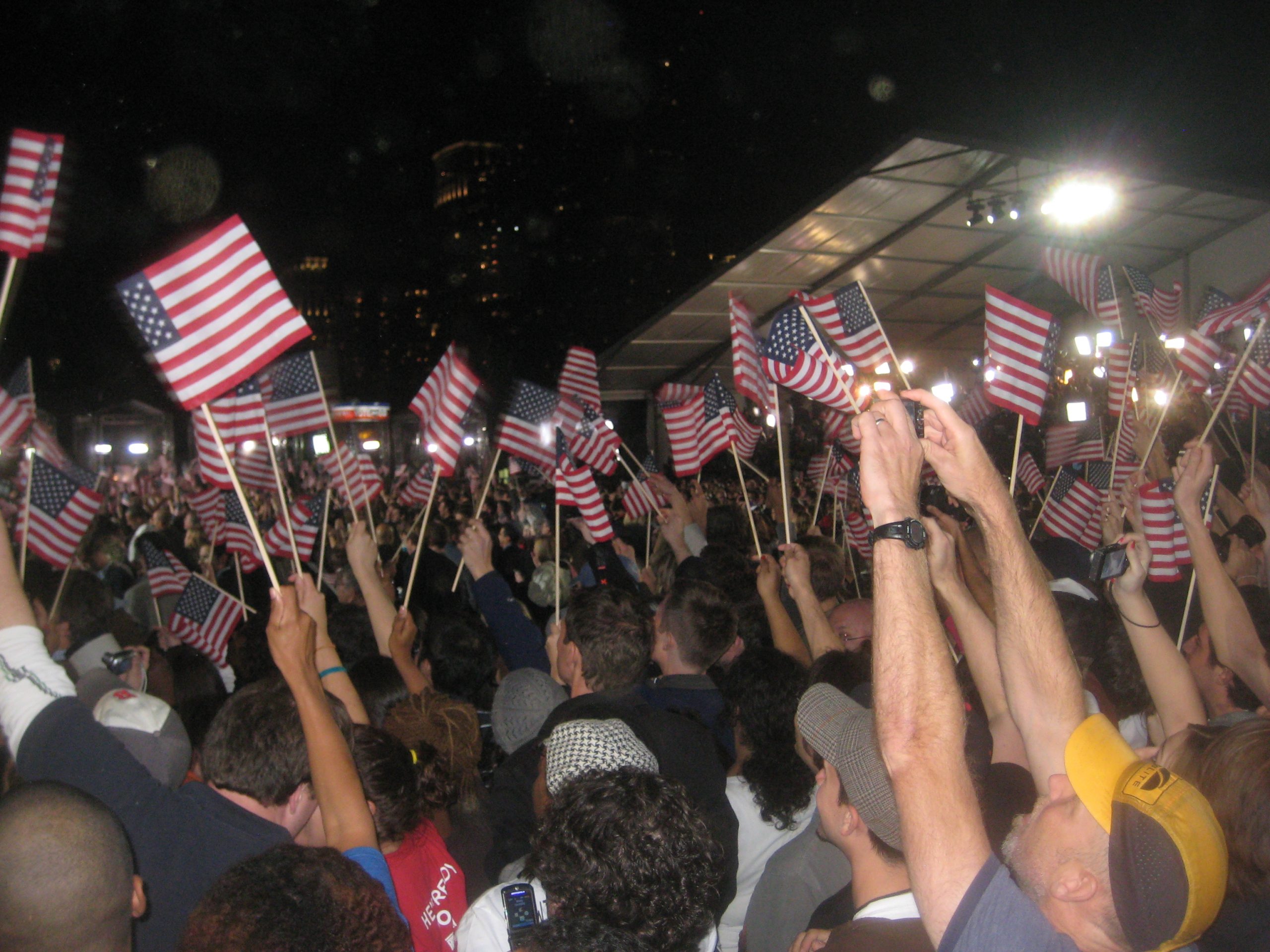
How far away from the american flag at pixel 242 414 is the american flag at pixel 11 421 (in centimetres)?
110

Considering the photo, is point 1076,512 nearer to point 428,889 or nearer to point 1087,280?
point 1087,280

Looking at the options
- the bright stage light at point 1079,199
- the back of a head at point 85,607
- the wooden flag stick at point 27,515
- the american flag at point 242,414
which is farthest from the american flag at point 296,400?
the bright stage light at point 1079,199

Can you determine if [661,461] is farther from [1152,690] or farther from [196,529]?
[1152,690]

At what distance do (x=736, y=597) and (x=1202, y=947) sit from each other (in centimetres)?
417

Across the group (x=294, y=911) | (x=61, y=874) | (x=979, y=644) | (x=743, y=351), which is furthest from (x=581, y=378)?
(x=294, y=911)

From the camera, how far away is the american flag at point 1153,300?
25.2 ft

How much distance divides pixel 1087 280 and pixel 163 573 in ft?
29.4

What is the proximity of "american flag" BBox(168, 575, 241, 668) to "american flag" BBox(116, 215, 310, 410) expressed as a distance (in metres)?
3.57

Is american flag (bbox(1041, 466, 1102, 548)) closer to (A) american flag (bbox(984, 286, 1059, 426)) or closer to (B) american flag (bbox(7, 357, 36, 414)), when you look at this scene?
(A) american flag (bbox(984, 286, 1059, 426))

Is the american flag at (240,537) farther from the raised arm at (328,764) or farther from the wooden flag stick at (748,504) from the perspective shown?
the raised arm at (328,764)

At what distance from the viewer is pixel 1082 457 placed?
31.7 feet

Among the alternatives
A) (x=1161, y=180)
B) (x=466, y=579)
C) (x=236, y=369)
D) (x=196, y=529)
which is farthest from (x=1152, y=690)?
(x=1161, y=180)

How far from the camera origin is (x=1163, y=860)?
150 centimetres

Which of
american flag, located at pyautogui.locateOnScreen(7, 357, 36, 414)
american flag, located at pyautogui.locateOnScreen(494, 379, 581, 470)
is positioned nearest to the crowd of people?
american flag, located at pyautogui.locateOnScreen(7, 357, 36, 414)
